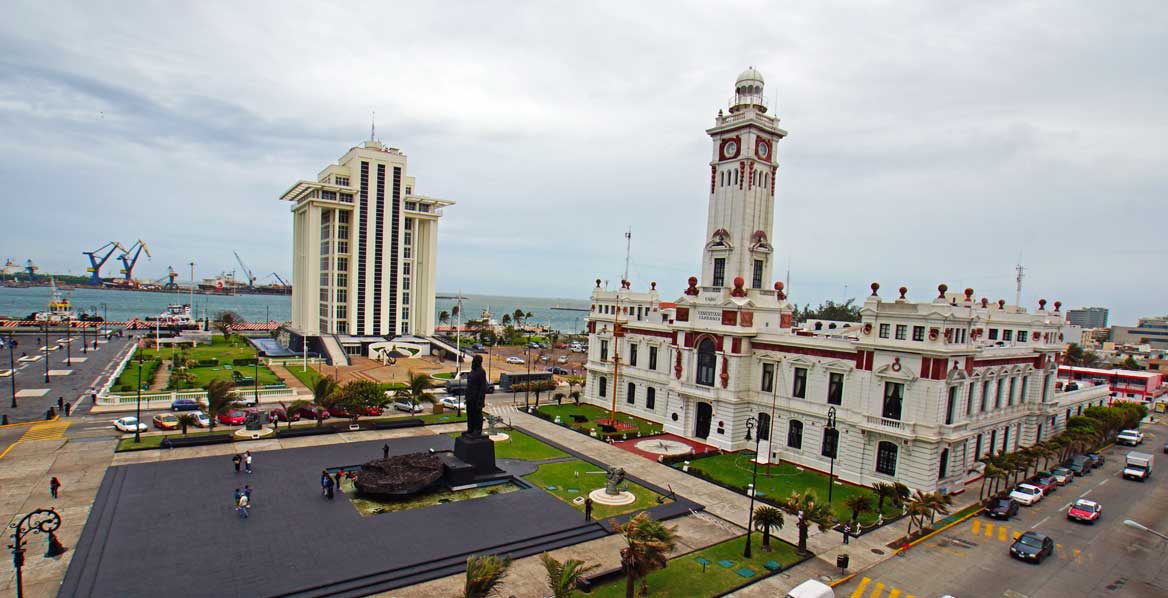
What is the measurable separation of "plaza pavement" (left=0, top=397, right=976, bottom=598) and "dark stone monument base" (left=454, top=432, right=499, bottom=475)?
8.65m

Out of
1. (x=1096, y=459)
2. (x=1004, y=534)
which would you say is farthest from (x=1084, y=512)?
(x=1096, y=459)

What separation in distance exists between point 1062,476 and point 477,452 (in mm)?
39540

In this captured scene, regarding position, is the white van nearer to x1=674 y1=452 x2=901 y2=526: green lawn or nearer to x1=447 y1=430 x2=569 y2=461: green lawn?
x1=674 y1=452 x2=901 y2=526: green lawn

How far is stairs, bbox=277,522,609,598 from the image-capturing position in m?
21.5

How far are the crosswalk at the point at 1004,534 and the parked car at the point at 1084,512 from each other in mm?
4680

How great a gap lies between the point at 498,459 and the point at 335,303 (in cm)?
5931

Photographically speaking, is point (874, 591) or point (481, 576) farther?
point (874, 591)

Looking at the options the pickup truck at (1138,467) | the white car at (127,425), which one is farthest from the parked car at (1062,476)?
the white car at (127,425)

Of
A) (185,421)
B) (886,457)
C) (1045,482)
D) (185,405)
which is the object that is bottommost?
(185,405)

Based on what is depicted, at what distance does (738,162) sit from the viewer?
154 ft

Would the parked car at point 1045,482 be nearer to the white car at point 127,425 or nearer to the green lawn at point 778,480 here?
the green lawn at point 778,480

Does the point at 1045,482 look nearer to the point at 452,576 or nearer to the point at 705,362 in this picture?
the point at 705,362

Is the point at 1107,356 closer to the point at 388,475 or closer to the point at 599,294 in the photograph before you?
the point at 599,294

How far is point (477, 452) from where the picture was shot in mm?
34312
